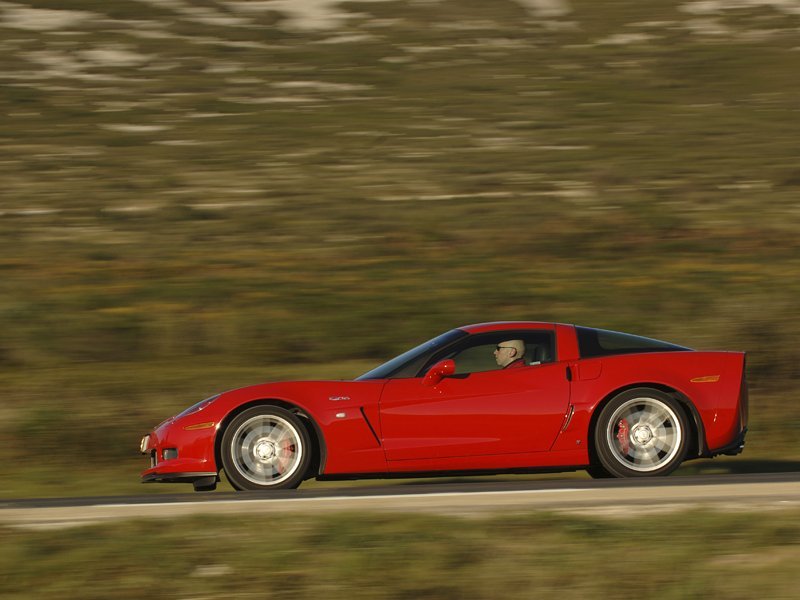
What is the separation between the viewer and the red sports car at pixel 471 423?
26.7ft

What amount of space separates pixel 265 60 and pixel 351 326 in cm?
2163

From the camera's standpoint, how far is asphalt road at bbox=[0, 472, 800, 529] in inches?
273

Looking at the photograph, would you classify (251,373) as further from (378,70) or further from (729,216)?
(378,70)

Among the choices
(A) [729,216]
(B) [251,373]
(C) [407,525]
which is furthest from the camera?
(A) [729,216]

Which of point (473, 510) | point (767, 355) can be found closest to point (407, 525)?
point (473, 510)

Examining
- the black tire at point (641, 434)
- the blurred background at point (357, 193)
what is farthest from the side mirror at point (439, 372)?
the blurred background at point (357, 193)

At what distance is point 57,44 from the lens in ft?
123

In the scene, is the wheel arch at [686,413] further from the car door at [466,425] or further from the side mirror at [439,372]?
the side mirror at [439,372]

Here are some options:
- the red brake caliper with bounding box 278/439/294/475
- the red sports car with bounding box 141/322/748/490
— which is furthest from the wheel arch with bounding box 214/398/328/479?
the red brake caliper with bounding box 278/439/294/475

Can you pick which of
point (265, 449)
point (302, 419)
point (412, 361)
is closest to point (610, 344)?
point (412, 361)

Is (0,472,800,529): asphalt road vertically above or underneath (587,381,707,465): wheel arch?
underneath

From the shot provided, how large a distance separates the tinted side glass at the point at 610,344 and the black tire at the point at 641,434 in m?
0.37

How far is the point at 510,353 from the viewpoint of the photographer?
A: 8.48m

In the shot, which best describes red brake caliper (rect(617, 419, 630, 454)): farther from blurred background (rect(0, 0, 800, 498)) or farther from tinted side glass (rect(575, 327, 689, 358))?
blurred background (rect(0, 0, 800, 498))
